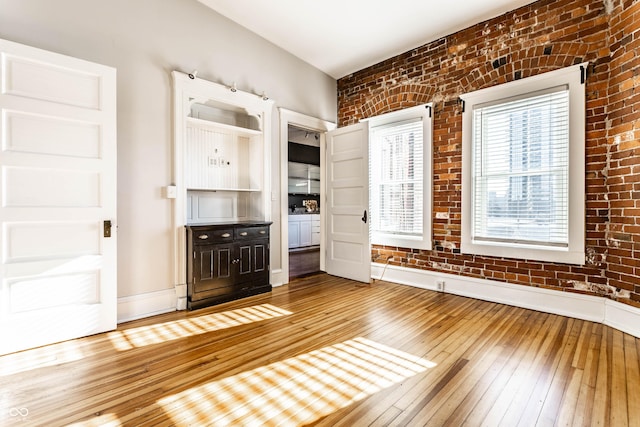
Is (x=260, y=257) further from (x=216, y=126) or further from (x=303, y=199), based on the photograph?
(x=303, y=199)

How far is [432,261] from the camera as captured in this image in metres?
4.28

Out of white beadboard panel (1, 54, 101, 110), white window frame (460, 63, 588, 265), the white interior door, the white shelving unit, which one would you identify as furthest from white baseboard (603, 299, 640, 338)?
white beadboard panel (1, 54, 101, 110)

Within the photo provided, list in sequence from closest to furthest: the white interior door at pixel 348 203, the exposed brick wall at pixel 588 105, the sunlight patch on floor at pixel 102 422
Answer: the sunlight patch on floor at pixel 102 422
the exposed brick wall at pixel 588 105
the white interior door at pixel 348 203

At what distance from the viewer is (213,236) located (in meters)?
3.60

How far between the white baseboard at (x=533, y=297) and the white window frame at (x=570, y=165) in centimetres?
37

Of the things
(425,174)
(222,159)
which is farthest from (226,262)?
(425,174)

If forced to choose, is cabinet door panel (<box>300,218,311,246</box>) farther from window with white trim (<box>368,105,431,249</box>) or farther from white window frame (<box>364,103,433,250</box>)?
white window frame (<box>364,103,433,250</box>)

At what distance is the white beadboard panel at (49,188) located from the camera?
2.46 metres

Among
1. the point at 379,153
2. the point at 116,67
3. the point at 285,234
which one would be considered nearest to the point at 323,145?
the point at 379,153

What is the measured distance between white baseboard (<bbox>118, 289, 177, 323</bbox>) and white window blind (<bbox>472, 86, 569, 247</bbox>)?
3675mm

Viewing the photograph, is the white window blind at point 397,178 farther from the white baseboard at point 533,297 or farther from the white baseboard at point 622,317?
the white baseboard at point 622,317

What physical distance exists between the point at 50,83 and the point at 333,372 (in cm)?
322

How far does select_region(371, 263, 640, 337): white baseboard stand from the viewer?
286cm

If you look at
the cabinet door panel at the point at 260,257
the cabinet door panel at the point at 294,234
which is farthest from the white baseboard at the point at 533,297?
the cabinet door panel at the point at 294,234
